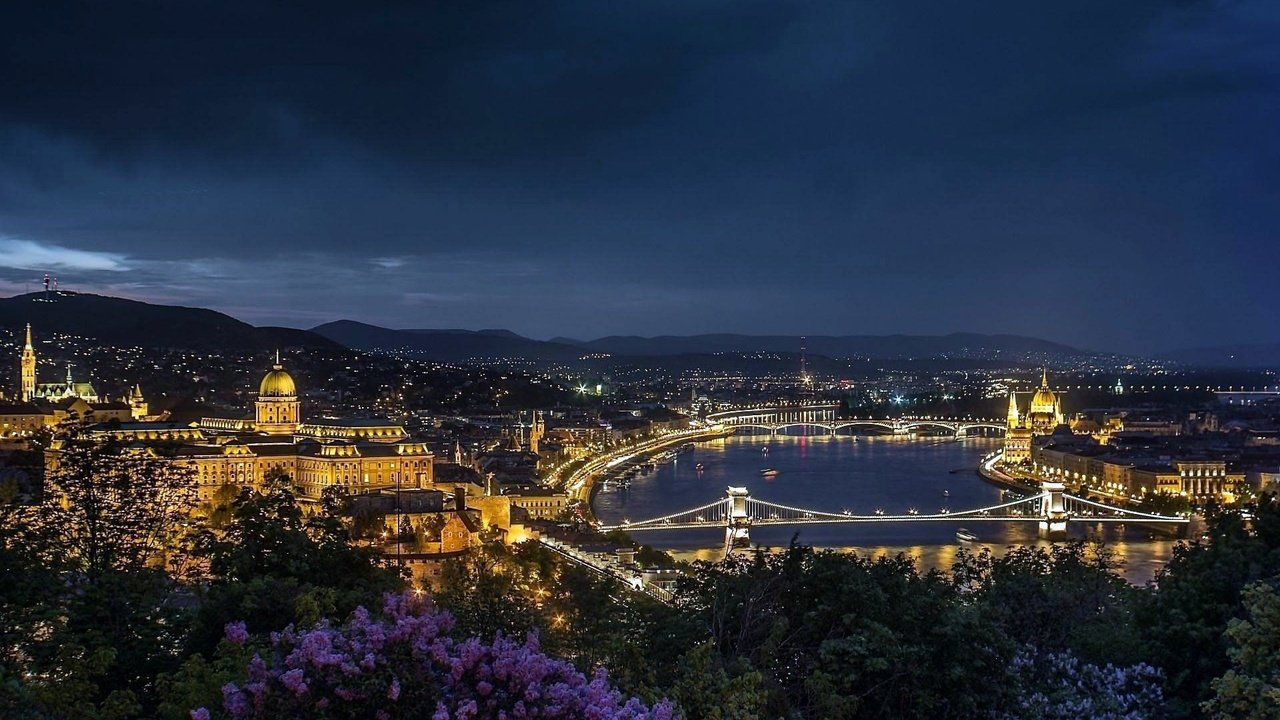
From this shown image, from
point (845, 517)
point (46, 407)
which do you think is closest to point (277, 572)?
point (845, 517)

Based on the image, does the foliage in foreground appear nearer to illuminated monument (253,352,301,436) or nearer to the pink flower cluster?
the pink flower cluster

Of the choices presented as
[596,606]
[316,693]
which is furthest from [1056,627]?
[316,693]

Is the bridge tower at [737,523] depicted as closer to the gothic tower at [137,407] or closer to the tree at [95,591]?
the tree at [95,591]

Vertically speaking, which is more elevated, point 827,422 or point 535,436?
point 535,436

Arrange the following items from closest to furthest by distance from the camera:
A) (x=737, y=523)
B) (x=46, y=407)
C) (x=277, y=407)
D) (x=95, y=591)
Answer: (x=95, y=591) → (x=737, y=523) → (x=46, y=407) → (x=277, y=407)

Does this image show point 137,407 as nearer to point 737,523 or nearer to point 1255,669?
point 737,523

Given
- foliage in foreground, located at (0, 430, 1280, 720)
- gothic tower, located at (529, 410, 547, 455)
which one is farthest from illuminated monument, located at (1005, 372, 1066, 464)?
foliage in foreground, located at (0, 430, 1280, 720)
